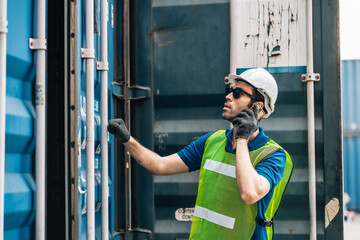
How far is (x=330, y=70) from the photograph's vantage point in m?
3.06

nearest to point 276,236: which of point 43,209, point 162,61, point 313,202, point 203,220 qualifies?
point 313,202

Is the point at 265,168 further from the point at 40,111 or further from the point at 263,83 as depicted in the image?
the point at 40,111

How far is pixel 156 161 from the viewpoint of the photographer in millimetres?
2926

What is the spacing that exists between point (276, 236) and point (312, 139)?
672 millimetres

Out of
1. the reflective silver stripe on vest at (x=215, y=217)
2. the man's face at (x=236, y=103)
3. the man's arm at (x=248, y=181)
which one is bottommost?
the reflective silver stripe on vest at (x=215, y=217)

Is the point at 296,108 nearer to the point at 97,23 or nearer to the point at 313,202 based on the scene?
the point at 313,202

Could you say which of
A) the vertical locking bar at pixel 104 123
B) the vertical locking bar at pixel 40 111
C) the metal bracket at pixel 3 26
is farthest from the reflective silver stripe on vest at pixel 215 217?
the metal bracket at pixel 3 26

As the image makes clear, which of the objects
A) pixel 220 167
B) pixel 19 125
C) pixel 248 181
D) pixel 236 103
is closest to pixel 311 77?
pixel 236 103

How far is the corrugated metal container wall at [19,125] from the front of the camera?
199cm

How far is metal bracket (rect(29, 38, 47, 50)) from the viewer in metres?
2.11

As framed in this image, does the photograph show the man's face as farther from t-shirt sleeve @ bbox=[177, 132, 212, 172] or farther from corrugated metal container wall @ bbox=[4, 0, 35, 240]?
corrugated metal container wall @ bbox=[4, 0, 35, 240]

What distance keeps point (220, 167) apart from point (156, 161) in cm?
44

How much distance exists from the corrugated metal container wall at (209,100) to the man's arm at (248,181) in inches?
27.4

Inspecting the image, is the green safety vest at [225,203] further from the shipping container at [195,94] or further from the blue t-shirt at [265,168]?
the shipping container at [195,94]
